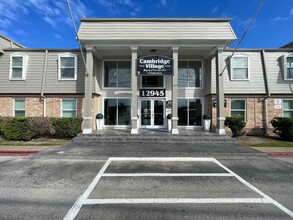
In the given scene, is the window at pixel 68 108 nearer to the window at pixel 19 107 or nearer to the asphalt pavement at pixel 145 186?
the window at pixel 19 107

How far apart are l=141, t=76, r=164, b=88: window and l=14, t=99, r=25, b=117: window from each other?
8614 millimetres

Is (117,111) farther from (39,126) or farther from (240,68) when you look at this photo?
(240,68)

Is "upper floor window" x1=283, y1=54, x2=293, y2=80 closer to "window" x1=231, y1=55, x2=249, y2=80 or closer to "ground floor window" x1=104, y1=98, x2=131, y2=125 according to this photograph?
"window" x1=231, y1=55, x2=249, y2=80

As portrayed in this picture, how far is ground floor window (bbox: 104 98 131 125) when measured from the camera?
1403cm

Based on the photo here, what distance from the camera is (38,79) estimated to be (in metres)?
13.3

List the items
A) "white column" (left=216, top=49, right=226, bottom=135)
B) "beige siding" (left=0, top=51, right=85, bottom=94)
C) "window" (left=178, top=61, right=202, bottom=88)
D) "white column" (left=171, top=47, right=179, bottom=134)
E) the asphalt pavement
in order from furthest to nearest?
"window" (left=178, top=61, right=202, bottom=88) < "beige siding" (left=0, top=51, right=85, bottom=94) < "white column" (left=216, top=49, right=226, bottom=135) < "white column" (left=171, top=47, right=179, bottom=134) < the asphalt pavement

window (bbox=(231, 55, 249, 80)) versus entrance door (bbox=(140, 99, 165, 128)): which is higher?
window (bbox=(231, 55, 249, 80))

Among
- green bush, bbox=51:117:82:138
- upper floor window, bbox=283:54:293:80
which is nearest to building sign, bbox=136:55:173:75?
green bush, bbox=51:117:82:138

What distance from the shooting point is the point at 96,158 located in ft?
24.1

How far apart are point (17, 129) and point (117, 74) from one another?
24.1 feet

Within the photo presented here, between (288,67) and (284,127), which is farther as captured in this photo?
(288,67)

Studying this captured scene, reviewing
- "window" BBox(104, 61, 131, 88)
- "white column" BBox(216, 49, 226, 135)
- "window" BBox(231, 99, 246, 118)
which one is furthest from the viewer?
"window" BBox(104, 61, 131, 88)

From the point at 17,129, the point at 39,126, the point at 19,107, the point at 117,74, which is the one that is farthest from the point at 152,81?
the point at 19,107

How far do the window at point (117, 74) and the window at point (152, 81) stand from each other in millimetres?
1141
